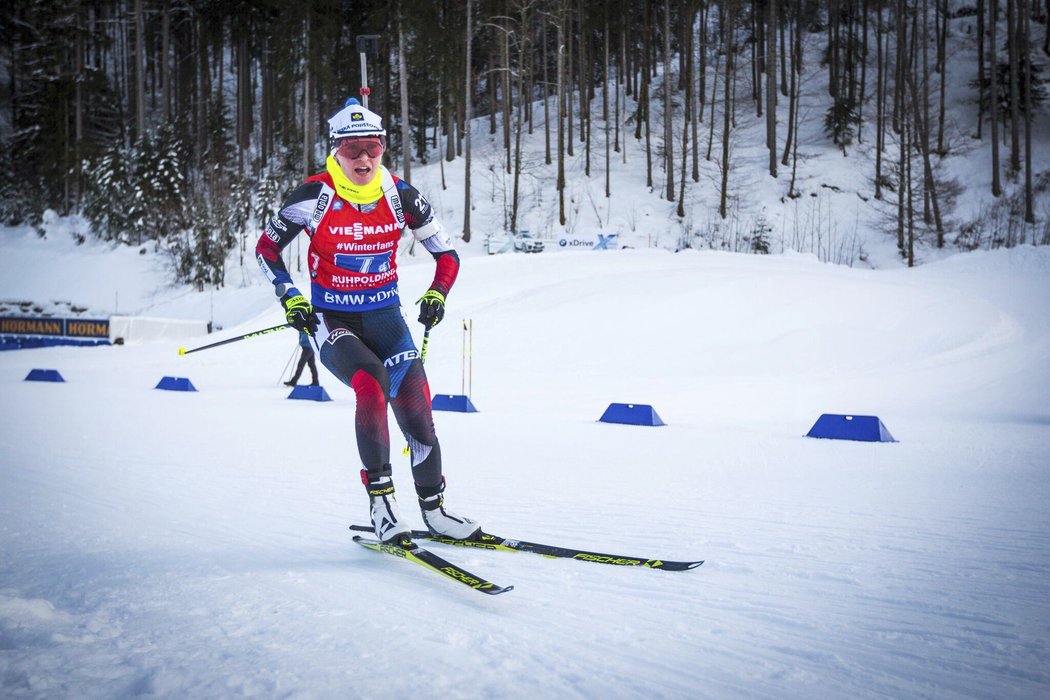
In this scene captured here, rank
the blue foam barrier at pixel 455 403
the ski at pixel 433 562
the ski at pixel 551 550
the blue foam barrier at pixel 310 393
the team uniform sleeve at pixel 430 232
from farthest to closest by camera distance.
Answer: the blue foam barrier at pixel 310 393, the blue foam barrier at pixel 455 403, the team uniform sleeve at pixel 430 232, the ski at pixel 551 550, the ski at pixel 433 562

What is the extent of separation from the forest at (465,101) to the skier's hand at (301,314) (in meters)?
23.9

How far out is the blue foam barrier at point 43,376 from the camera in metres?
13.0

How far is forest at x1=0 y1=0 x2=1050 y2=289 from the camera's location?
30.1 meters

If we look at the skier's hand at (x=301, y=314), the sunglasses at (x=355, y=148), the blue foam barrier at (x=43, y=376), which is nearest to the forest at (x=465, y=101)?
the blue foam barrier at (x=43, y=376)

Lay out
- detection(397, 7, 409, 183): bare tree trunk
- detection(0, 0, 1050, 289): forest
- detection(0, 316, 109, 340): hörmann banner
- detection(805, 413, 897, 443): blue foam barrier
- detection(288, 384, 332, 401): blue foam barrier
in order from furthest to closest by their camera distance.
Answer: detection(0, 0, 1050, 289): forest, detection(397, 7, 409, 183): bare tree trunk, detection(0, 316, 109, 340): hörmann banner, detection(288, 384, 332, 401): blue foam barrier, detection(805, 413, 897, 443): blue foam barrier

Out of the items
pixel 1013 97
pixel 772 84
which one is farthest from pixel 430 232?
pixel 1013 97

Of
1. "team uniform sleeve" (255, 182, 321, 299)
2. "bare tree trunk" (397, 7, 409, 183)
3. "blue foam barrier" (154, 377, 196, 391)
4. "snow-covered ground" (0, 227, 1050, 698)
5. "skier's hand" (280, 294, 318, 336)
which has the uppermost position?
"bare tree trunk" (397, 7, 409, 183)

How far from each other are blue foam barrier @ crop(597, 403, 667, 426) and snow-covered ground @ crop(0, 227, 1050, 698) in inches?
10.4

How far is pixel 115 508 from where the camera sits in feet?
14.1

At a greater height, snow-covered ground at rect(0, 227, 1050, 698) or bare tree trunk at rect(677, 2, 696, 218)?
bare tree trunk at rect(677, 2, 696, 218)

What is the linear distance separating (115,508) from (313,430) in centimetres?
361

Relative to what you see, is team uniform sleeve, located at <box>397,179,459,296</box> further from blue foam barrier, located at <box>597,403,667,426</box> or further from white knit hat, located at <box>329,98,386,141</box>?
blue foam barrier, located at <box>597,403,667,426</box>

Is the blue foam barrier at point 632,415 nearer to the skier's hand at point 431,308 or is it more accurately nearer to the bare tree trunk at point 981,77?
the skier's hand at point 431,308

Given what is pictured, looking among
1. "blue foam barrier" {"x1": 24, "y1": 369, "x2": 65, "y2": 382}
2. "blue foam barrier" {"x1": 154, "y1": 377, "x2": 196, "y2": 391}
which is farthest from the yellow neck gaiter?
"blue foam barrier" {"x1": 24, "y1": 369, "x2": 65, "y2": 382}
